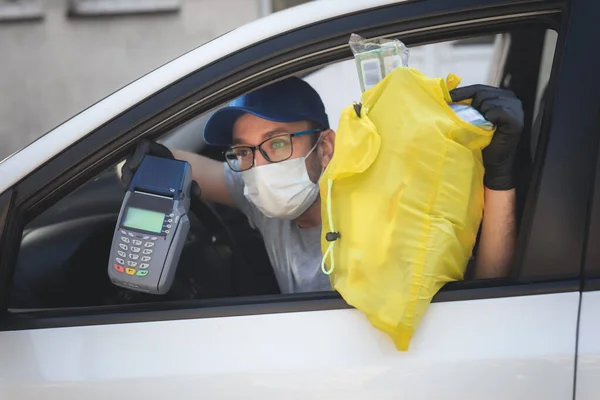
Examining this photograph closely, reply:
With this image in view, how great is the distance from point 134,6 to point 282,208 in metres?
6.08

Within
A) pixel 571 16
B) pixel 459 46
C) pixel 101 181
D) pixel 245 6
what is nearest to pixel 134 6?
pixel 245 6

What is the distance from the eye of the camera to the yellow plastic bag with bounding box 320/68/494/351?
1.45 metres

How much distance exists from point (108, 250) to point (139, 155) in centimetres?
61

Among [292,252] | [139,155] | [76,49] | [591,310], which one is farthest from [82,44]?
[591,310]

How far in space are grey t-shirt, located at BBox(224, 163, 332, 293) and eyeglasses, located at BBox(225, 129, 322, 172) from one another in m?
0.22

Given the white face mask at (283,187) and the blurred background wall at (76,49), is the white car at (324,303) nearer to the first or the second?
the white face mask at (283,187)

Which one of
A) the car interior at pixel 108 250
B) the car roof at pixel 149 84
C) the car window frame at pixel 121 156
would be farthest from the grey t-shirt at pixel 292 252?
the car roof at pixel 149 84

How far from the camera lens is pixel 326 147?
2.08 metres

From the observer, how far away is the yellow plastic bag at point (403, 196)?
1445mm

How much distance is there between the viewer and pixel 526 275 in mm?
1459

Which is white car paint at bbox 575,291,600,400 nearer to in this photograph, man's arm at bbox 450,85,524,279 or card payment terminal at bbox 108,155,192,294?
man's arm at bbox 450,85,524,279

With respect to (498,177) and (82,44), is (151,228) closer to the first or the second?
(498,177)

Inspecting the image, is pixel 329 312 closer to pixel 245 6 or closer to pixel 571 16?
pixel 571 16

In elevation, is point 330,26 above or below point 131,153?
above
